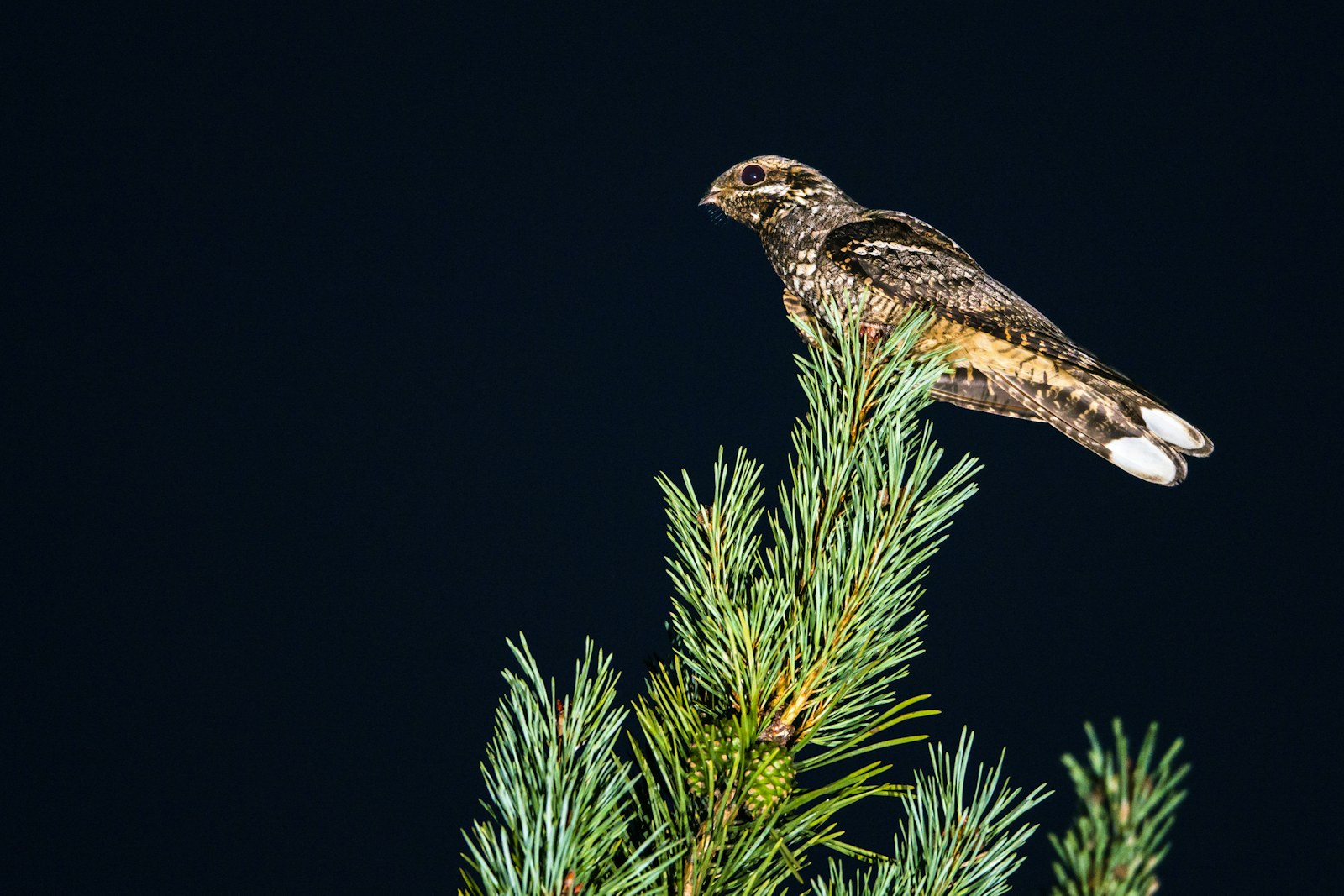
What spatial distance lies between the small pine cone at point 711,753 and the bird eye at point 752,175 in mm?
1522

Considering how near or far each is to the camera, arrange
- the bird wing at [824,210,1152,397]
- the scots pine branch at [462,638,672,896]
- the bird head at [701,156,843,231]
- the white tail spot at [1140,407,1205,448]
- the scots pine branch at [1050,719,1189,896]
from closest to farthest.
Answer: the scots pine branch at [1050,719,1189,896] → the scots pine branch at [462,638,672,896] → the white tail spot at [1140,407,1205,448] → the bird wing at [824,210,1152,397] → the bird head at [701,156,843,231]

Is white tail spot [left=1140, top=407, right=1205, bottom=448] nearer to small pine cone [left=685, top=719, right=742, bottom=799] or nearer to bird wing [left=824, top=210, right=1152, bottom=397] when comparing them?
bird wing [left=824, top=210, right=1152, bottom=397]

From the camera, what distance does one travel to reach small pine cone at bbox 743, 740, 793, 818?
1.57 ft

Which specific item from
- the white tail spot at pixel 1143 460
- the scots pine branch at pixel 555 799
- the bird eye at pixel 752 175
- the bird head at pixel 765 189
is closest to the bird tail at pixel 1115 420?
the white tail spot at pixel 1143 460

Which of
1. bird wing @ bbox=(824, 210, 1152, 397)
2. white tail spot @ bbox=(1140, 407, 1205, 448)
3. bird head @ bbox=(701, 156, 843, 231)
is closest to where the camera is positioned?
white tail spot @ bbox=(1140, 407, 1205, 448)

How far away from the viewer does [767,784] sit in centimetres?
48

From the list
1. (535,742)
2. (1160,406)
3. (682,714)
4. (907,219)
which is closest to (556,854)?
(535,742)

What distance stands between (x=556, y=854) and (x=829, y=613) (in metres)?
0.24

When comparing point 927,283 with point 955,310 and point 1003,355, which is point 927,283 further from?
point 1003,355

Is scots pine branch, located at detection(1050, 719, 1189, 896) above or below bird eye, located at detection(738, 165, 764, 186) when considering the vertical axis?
below

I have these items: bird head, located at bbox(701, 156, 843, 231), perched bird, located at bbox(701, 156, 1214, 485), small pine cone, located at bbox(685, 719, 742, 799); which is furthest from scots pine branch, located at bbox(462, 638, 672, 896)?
bird head, located at bbox(701, 156, 843, 231)

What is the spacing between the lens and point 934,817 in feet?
1.75

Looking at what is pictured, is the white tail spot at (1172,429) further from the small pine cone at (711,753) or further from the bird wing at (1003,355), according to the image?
the small pine cone at (711,753)

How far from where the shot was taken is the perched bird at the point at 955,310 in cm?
129
